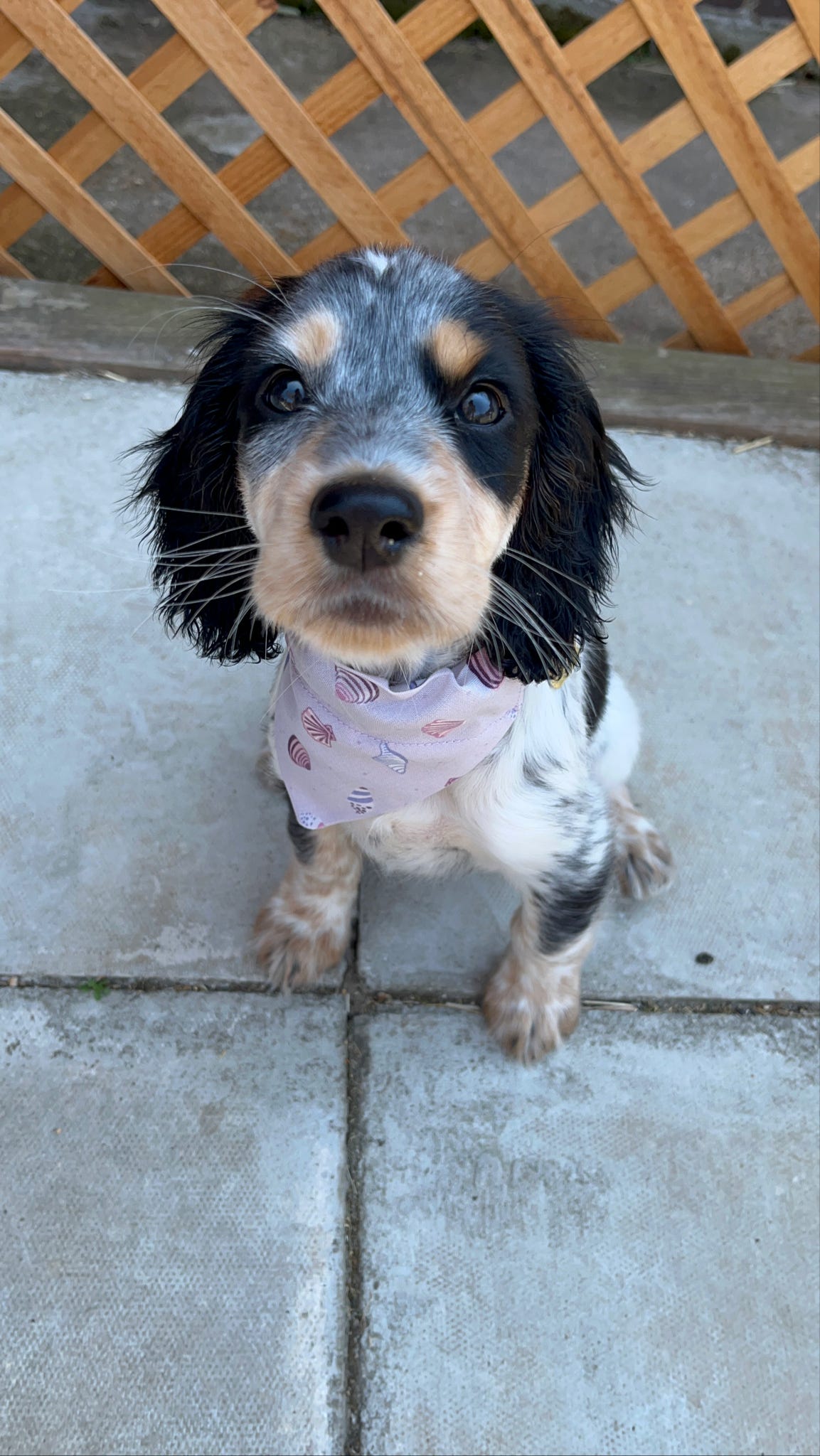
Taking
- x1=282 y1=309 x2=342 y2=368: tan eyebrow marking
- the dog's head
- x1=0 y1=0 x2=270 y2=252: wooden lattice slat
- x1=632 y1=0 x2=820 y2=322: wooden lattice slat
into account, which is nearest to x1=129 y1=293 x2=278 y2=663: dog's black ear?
the dog's head

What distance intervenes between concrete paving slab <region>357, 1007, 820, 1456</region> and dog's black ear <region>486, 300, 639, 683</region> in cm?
101

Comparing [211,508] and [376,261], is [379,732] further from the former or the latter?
[376,261]

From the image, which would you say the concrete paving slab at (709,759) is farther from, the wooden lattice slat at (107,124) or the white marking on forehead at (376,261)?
the wooden lattice slat at (107,124)

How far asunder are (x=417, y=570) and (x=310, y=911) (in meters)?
1.24

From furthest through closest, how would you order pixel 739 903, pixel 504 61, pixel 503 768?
1. pixel 504 61
2. pixel 739 903
3. pixel 503 768

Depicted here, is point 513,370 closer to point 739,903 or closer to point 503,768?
point 503,768

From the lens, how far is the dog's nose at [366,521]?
1.52 metres

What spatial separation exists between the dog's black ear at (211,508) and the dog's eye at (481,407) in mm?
446

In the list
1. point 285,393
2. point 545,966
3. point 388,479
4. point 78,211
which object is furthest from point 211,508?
point 78,211

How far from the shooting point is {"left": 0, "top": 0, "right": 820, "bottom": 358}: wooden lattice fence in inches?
145

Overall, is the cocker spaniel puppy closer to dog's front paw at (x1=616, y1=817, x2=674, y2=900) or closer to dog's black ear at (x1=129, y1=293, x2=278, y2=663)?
dog's black ear at (x1=129, y1=293, x2=278, y2=663)

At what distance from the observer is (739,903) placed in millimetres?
2783

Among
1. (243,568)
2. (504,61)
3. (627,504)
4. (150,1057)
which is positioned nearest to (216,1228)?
(150,1057)

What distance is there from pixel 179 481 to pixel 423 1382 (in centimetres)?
186
